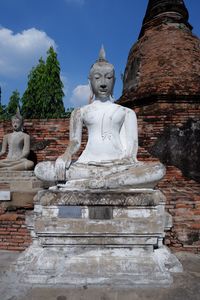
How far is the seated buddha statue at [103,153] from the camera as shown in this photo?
8.76ft

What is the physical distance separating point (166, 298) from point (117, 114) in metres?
1.82

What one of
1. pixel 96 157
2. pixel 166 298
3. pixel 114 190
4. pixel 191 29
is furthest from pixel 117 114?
pixel 191 29

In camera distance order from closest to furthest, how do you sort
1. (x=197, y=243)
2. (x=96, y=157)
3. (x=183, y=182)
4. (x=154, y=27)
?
(x=96, y=157) < (x=197, y=243) < (x=183, y=182) < (x=154, y=27)

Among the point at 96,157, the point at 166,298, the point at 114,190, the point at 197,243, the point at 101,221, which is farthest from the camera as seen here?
the point at 197,243

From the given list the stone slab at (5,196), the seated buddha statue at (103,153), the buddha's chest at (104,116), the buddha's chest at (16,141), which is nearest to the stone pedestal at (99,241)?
the seated buddha statue at (103,153)

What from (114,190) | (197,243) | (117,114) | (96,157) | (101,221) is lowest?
(197,243)

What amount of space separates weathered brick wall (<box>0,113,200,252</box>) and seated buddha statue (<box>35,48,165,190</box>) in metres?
2.31

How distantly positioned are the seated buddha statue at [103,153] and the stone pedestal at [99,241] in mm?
149

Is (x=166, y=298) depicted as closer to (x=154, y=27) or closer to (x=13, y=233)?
(x=13, y=233)

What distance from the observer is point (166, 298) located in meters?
2.05

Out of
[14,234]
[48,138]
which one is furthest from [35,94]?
[14,234]

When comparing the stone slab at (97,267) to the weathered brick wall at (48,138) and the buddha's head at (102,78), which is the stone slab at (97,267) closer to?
the buddha's head at (102,78)

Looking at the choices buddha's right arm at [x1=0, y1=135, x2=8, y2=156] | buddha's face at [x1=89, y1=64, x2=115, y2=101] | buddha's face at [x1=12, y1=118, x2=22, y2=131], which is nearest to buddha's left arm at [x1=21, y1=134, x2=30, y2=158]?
buddha's face at [x1=12, y1=118, x2=22, y2=131]

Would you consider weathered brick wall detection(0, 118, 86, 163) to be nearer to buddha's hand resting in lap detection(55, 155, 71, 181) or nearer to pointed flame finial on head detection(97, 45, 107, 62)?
pointed flame finial on head detection(97, 45, 107, 62)
